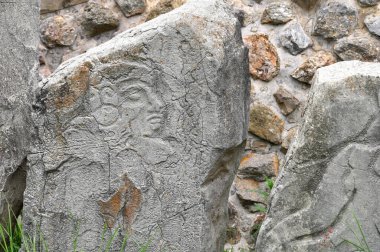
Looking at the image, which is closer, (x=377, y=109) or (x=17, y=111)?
(x=377, y=109)

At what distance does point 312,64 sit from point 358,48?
22 centimetres

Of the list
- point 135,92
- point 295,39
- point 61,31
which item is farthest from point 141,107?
point 61,31

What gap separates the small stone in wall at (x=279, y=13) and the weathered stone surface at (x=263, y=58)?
0.30 ft

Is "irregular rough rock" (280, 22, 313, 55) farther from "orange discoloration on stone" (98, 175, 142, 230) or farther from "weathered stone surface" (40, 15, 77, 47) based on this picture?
"orange discoloration on stone" (98, 175, 142, 230)

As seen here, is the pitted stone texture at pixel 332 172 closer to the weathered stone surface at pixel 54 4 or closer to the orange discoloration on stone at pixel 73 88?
the orange discoloration on stone at pixel 73 88

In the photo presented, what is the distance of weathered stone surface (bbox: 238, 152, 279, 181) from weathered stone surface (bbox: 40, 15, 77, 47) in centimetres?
117

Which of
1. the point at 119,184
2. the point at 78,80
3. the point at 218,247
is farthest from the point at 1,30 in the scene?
the point at 218,247

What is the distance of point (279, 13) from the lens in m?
3.92

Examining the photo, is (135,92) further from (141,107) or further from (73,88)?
(73,88)

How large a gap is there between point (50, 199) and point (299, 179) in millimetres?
910

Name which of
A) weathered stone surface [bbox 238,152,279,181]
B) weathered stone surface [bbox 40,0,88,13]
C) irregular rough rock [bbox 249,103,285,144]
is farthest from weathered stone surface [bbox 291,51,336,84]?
weathered stone surface [bbox 40,0,88,13]

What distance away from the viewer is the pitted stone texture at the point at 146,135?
2830 millimetres

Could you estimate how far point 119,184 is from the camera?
2.94 metres

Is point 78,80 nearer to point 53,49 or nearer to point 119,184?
point 119,184
